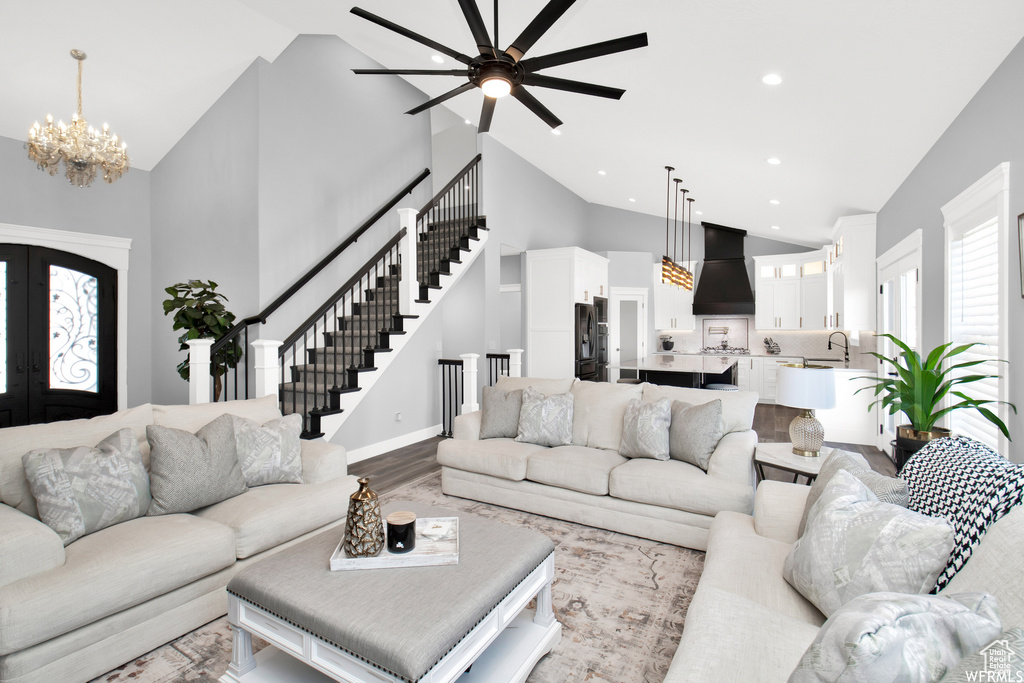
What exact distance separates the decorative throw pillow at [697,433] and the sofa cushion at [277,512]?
206 centimetres

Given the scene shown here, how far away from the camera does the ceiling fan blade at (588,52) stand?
2339mm

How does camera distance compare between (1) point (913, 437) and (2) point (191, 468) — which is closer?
(2) point (191, 468)

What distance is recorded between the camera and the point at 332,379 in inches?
199

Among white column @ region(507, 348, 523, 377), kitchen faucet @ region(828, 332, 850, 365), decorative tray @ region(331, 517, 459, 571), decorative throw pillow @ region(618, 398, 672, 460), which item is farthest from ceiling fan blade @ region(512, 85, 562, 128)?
kitchen faucet @ region(828, 332, 850, 365)

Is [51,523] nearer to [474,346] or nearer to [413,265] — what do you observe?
[413,265]

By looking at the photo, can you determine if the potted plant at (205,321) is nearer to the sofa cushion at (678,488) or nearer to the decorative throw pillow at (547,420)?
the decorative throw pillow at (547,420)

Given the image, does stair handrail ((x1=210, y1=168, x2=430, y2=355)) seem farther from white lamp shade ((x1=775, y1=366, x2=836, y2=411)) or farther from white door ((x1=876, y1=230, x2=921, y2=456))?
white door ((x1=876, y1=230, x2=921, y2=456))

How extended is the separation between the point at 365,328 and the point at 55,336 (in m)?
3.03

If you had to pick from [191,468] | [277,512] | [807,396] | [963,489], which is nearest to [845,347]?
A: [807,396]

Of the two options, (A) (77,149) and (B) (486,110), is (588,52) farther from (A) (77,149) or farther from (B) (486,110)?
(A) (77,149)

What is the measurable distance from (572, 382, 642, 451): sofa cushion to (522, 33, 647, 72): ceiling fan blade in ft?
7.43

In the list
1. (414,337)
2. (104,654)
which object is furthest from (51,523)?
(414,337)

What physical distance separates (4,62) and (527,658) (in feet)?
19.5

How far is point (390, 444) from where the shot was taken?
18.4ft
